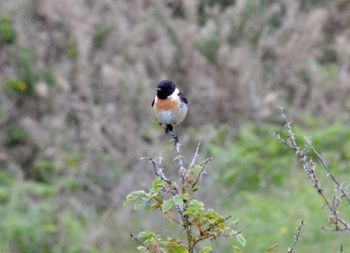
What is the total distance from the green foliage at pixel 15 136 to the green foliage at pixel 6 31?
1295mm

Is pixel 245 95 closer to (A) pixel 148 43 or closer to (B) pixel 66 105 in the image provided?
(A) pixel 148 43

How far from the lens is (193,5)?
11.8 metres

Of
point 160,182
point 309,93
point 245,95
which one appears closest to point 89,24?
point 245,95

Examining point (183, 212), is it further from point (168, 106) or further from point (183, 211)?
point (168, 106)

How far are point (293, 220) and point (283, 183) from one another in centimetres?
125

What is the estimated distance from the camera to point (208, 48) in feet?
38.2

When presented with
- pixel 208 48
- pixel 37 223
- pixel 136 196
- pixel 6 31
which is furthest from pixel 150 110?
pixel 136 196

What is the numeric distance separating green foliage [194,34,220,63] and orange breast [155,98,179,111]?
6955 mm

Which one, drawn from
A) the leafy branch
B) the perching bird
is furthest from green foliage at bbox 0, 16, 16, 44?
the leafy branch

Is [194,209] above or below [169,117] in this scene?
below

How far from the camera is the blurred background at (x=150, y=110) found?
8.28 meters

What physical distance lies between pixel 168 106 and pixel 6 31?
6.45m

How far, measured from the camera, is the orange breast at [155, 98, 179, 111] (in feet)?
15.3

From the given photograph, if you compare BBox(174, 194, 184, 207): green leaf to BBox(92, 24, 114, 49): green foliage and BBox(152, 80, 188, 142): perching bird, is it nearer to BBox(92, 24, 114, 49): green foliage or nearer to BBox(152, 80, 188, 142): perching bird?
BBox(152, 80, 188, 142): perching bird
